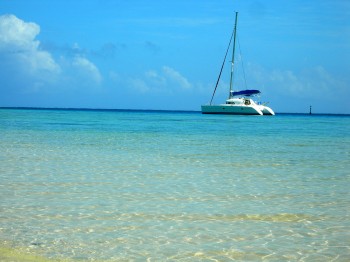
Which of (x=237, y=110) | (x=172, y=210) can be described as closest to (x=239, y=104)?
(x=237, y=110)

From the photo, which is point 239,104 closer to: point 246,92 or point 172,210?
point 246,92

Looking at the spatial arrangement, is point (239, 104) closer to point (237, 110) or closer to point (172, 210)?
point (237, 110)

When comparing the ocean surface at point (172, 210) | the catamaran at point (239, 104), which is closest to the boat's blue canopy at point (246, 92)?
the catamaran at point (239, 104)

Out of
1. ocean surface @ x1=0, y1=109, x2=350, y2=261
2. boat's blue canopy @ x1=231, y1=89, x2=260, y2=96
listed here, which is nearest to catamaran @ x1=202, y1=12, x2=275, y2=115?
boat's blue canopy @ x1=231, y1=89, x2=260, y2=96

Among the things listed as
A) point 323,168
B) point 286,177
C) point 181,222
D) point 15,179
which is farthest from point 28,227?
point 323,168

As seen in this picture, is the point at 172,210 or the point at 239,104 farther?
the point at 239,104

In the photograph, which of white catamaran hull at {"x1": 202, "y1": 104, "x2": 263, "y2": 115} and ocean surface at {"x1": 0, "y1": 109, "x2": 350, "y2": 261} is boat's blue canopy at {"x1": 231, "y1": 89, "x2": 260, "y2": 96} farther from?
ocean surface at {"x1": 0, "y1": 109, "x2": 350, "y2": 261}

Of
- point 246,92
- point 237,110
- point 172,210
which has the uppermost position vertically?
point 246,92

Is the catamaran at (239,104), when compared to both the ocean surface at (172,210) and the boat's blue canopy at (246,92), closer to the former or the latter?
the boat's blue canopy at (246,92)

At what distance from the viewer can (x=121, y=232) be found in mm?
6035

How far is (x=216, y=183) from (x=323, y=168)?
418 cm

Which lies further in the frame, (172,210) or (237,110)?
(237,110)

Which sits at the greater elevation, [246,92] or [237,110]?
[246,92]

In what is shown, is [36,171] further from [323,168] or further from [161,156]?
[323,168]
